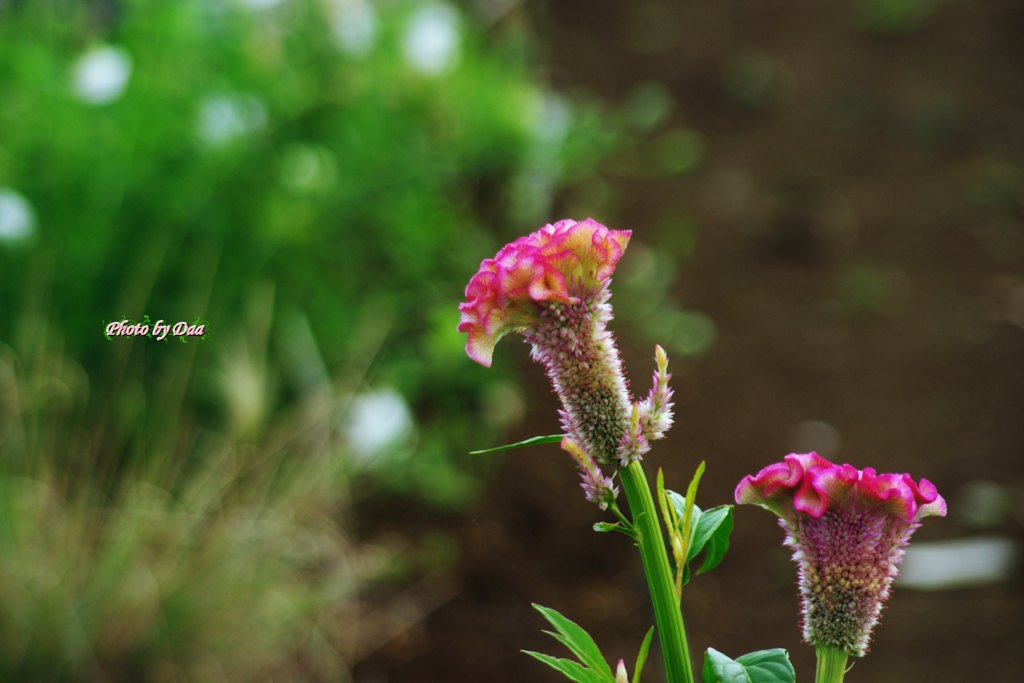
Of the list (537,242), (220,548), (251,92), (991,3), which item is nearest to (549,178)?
(251,92)

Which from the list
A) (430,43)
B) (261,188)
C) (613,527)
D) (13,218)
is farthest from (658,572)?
(430,43)

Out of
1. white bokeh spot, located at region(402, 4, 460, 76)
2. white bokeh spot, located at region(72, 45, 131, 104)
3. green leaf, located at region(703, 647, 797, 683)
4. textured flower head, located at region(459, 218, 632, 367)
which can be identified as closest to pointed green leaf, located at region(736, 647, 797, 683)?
green leaf, located at region(703, 647, 797, 683)

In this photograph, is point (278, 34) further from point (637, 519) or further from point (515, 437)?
point (637, 519)

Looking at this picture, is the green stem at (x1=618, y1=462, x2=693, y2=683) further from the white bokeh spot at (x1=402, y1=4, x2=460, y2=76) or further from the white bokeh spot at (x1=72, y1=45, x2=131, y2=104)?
the white bokeh spot at (x1=402, y1=4, x2=460, y2=76)

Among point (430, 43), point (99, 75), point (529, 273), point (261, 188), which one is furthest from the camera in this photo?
point (430, 43)

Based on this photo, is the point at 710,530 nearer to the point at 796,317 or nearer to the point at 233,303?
the point at 233,303
